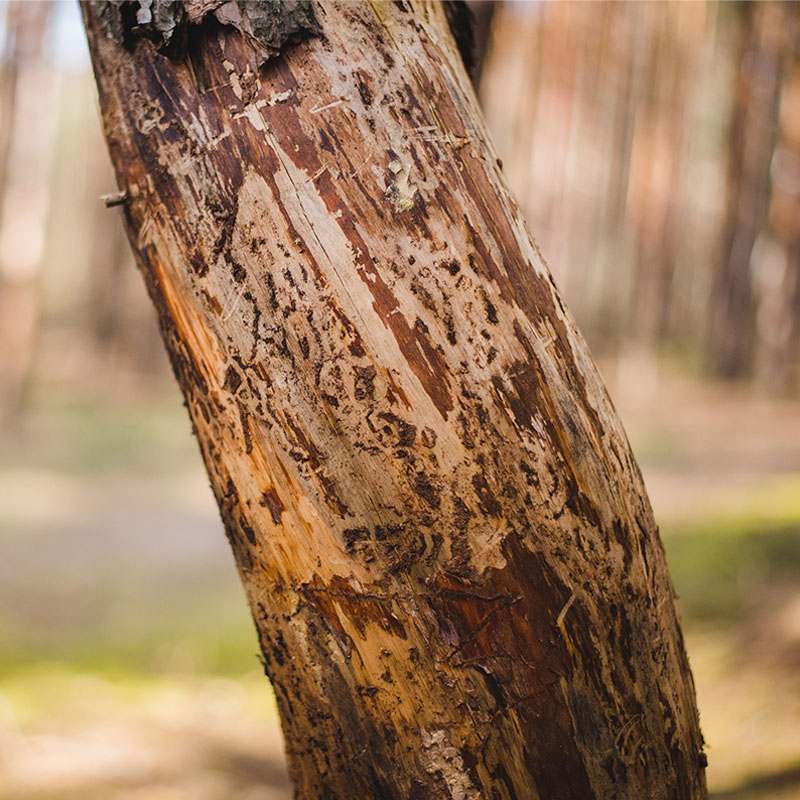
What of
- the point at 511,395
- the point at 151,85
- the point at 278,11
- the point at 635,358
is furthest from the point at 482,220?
the point at 635,358

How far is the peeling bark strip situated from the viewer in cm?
94

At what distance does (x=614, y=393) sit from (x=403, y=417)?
1395cm

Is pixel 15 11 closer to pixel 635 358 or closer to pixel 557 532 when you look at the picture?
pixel 557 532

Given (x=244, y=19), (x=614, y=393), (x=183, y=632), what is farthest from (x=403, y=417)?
(x=614, y=393)

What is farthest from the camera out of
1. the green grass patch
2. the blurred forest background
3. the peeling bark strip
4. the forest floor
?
the green grass patch

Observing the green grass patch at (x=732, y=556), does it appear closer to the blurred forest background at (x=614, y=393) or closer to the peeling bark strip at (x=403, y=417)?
the blurred forest background at (x=614, y=393)

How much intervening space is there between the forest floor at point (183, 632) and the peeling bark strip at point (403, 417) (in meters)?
1.41

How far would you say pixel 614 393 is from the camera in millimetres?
14148

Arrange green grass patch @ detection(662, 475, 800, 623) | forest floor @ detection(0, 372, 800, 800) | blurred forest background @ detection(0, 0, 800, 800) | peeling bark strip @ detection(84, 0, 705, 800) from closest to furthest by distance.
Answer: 1. peeling bark strip @ detection(84, 0, 705, 800)
2. forest floor @ detection(0, 372, 800, 800)
3. blurred forest background @ detection(0, 0, 800, 800)
4. green grass patch @ detection(662, 475, 800, 623)

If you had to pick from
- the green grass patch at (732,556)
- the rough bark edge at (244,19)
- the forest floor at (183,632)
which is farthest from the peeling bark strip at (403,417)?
the green grass patch at (732,556)

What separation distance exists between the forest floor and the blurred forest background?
0.05 feet

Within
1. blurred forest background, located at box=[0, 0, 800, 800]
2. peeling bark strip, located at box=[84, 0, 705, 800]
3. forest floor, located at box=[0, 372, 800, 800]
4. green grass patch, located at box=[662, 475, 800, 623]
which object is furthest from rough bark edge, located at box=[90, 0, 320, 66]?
green grass patch, located at box=[662, 475, 800, 623]

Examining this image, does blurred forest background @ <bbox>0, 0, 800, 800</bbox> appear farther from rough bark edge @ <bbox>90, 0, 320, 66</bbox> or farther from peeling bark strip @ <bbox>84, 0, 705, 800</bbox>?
→ rough bark edge @ <bbox>90, 0, 320, 66</bbox>

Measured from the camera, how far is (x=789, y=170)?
38.4 feet
